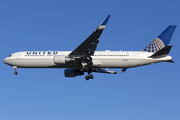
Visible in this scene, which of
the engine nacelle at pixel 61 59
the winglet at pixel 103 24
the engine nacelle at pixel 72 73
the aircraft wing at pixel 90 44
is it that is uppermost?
the winglet at pixel 103 24

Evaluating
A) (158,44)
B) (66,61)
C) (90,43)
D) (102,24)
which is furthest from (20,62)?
(158,44)

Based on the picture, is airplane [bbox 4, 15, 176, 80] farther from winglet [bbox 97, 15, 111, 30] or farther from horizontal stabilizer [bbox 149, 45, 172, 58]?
winglet [bbox 97, 15, 111, 30]

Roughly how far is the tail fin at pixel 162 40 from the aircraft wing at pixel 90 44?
8680mm

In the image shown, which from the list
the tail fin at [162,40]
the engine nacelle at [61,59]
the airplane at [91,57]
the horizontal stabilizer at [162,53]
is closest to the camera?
the horizontal stabilizer at [162,53]

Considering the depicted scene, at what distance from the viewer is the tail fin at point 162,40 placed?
4809cm

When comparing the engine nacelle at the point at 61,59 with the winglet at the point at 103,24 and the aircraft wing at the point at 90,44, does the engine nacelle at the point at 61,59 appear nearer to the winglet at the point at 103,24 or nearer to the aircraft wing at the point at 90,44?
the aircraft wing at the point at 90,44

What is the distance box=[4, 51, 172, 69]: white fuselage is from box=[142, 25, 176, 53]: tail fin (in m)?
2.46

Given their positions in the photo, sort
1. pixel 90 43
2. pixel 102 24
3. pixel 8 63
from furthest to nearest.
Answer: pixel 8 63, pixel 90 43, pixel 102 24

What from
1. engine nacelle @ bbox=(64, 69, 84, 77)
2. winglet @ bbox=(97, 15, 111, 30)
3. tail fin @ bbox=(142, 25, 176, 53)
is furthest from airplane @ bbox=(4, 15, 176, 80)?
winglet @ bbox=(97, 15, 111, 30)

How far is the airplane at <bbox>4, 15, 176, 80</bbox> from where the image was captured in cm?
4432

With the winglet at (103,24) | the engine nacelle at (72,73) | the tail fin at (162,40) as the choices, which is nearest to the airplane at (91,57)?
the tail fin at (162,40)

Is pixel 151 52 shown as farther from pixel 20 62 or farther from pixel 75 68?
pixel 20 62

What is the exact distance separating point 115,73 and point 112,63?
7525mm

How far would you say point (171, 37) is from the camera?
158 feet
